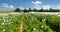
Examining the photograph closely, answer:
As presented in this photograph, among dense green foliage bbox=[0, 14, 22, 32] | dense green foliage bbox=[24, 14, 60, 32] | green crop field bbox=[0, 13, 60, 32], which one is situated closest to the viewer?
dense green foliage bbox=[24, 14, 60, 32]

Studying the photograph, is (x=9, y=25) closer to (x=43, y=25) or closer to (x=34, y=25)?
(x=34, y=25)

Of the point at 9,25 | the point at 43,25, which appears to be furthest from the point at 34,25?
the point at 9,25

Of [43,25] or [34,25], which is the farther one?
[34,25]

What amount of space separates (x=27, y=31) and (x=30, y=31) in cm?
36

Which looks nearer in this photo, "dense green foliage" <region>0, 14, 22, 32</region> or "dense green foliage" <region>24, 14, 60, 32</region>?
"dense green foliage" <region>24, 14, 60, 32</region>

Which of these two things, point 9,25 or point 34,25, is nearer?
point 34,25

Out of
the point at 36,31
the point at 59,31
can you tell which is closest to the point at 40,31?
the point at 36,31

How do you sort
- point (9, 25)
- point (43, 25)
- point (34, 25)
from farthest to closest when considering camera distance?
point (9, 25) → point (34, 25) → point (43, 25)

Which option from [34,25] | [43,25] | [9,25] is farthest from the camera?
[9,25]

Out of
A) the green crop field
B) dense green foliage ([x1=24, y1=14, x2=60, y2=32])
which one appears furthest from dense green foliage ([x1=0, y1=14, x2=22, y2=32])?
dense green foliage ([x1=24, y1=14, x2=60, y2=32])

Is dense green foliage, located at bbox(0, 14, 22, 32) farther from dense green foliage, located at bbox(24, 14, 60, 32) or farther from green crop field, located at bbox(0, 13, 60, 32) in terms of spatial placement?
dense green foliage, located at bbox(24, 14, 60, 32)

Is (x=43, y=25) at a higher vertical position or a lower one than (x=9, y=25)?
higher

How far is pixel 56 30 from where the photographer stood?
17.7 metres

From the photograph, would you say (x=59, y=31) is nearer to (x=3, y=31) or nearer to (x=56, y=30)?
(x=56, y=30)
